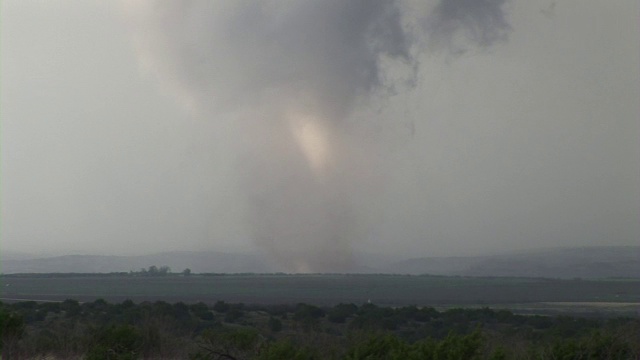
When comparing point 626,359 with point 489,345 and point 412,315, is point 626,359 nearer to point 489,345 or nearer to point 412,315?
point 489,345

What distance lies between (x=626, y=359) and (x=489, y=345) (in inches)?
129

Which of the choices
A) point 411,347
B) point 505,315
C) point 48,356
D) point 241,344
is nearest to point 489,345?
point 411,347

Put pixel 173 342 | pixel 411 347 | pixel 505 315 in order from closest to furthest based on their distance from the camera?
1. pixel 411 347
2. pixel 173 342
3. pixel 505 315

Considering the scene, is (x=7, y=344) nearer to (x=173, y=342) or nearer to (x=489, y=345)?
(x=173, y=342)

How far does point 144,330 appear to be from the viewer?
24.9 metres

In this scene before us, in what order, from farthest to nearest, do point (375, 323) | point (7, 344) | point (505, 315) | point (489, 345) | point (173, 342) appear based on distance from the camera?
point (505, 315) < point (375, 323) < point (173, 342) < point (7, 344) < point (489, 345)

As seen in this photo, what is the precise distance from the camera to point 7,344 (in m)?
22.3

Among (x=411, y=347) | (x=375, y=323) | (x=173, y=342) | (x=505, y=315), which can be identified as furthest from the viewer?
(x=505, y=315)

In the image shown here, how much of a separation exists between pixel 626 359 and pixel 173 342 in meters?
13.1

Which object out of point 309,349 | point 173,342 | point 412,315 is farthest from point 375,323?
point 309,349

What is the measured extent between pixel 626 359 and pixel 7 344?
52.9 ft

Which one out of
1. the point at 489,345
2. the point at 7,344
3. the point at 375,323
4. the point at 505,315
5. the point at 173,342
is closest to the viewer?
the point at 489,345

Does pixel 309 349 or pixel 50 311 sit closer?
pixel 309 349

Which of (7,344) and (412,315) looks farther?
(412,315)
